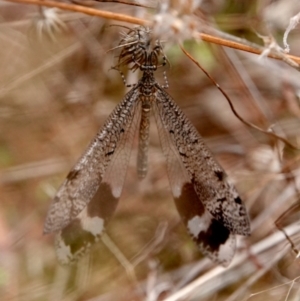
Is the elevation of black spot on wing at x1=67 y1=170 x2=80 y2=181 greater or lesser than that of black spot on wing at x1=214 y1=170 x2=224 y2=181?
greater

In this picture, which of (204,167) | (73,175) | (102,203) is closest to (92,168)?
(73,175)

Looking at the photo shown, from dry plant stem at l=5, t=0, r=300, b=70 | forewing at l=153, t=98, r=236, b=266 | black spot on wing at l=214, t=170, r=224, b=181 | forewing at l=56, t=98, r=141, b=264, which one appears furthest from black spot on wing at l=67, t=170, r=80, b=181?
dry plant stem at l=5, t=0, r=300, b=70

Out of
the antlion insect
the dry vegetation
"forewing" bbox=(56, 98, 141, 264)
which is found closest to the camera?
→ the antlion insect

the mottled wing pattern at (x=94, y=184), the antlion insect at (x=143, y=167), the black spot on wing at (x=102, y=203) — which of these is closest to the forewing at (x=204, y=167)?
the antlion insect at (x=143, y=167)

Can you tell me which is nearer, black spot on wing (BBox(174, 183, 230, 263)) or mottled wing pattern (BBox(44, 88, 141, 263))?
Result: mottled wing pattern (BBox(44, 88, 141, 263))

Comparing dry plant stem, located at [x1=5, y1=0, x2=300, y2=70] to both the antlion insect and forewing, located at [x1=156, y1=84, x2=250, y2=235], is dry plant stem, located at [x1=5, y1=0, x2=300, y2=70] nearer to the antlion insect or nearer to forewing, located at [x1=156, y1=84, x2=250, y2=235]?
the antlion insect

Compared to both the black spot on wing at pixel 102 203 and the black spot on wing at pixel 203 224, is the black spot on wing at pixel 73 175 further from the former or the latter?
the black spot on wing at pixel 203 224

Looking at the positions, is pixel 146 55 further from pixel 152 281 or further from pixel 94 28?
pixel 152 281

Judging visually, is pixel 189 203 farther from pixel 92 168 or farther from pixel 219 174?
pixel 92 168

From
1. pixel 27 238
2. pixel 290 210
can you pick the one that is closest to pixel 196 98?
pixel 290 210
